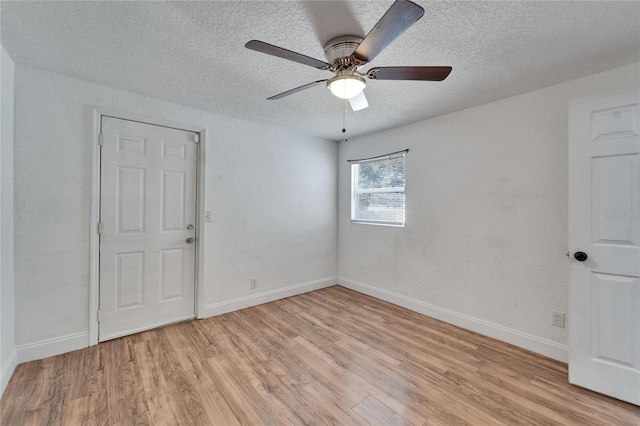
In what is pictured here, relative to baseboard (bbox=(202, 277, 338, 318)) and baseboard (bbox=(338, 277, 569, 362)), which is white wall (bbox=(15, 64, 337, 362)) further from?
baseboard (bbox=(338, 277, 569, 362))

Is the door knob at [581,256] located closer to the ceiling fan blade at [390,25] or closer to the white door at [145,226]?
the ceiling fan blade at [390,25]

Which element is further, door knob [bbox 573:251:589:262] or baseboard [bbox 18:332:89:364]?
baseboard [bbox 18:332:89:364]

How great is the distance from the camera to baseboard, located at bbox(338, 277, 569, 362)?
89.6 inches

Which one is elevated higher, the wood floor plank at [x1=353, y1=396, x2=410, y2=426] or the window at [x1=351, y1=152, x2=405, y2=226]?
the window at [x1=351, y1=152, x2=405, y2=226]

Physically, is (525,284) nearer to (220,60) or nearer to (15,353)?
(220,60)

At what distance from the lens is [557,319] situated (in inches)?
89.1

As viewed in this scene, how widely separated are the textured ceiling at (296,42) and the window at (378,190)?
1.18m

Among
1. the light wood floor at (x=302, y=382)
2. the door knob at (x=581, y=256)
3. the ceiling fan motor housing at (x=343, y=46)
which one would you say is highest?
the ceiling fan motor housing at (x=343, y=46)

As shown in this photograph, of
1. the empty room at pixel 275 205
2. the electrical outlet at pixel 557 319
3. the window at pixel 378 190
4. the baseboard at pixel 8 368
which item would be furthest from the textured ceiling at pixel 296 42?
the baseboard at pixel 8 368

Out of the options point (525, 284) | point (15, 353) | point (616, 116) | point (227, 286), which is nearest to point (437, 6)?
point (616, 116)

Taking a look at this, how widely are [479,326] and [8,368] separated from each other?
3.97 metres

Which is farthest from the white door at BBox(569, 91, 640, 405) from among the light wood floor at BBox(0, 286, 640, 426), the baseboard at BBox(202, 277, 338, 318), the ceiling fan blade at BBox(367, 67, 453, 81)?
the baseboard at BBox(202, 277, 338, 318)

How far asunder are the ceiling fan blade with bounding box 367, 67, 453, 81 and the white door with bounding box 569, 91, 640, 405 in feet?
4.07

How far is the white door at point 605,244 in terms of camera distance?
5.82ft
